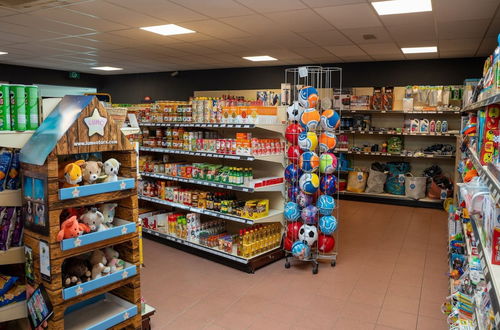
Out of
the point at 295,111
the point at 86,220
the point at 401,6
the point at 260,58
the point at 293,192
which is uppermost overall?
the point at 260,58

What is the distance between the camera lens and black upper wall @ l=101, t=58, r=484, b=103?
339 inches

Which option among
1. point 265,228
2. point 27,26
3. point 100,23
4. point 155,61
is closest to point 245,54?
point 155,61

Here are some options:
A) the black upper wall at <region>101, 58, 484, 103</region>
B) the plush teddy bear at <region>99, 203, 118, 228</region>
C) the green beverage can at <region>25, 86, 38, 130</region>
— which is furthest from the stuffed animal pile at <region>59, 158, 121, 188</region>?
the black upper wall at <region>101, 58, 484, 103</region>

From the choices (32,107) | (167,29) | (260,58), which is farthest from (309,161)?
(260,58)

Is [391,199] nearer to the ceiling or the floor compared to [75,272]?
nearer to the floor

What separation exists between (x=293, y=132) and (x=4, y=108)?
10.1 feet

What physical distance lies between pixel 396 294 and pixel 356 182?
16.5ft

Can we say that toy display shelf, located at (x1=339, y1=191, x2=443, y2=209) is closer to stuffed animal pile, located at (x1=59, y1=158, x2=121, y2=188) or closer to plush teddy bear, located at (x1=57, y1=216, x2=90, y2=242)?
stuffed animal pile, located at (x1=59, y1=158, x2=121, y2=188)

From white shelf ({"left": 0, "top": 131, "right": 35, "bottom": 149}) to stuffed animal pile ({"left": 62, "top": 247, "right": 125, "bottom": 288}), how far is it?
0.85m

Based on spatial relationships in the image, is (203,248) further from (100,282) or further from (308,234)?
(100,282)

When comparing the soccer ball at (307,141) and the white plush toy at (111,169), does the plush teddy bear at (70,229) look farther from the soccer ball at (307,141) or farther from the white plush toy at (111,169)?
the soccer ball at (307,141)

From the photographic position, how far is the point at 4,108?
2393 millimetres

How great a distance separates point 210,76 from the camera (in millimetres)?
11742

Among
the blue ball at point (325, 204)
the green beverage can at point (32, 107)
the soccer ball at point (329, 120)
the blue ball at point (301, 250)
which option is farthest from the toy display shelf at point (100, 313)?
the soccer ball at point (329, 120)
